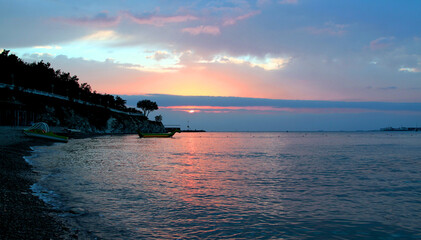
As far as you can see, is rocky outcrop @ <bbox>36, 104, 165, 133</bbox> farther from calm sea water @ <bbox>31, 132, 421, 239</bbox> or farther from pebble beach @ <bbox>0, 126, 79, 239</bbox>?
pebble beach @ <bbox>0, 126, 79, 239</bbox>

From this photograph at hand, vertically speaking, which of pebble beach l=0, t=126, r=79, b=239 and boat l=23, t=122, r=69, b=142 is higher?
boat l=23, t=122, r=69, b=142

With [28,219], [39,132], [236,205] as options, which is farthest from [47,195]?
[39,132]

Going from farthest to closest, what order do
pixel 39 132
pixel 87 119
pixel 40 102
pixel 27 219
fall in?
pixel 87 119 < pixel 40 102 < pixel 39 132 < pixel 27 219

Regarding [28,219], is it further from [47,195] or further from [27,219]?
[47,195]

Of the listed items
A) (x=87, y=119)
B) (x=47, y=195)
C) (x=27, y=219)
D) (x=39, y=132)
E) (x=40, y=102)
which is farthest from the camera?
(x=87, y=119)

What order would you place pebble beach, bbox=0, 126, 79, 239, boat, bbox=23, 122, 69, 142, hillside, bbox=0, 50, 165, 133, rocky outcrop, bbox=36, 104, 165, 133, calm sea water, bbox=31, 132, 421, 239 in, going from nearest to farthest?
pebble beach, bbox=0, 126, 79, 239
calm sea water, bbox=31, 132, 421, 239
boat, bbox=23, 122, 69, 142
hillside, bbox=0, 50, 165, 133
rocky outcrop, bbox=36, 104, 165, 133

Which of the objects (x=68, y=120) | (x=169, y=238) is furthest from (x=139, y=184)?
(x=68, y=120)

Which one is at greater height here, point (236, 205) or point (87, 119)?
point (87, 119)

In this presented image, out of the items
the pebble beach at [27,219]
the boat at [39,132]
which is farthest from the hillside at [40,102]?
the pebble beach at [27,219]

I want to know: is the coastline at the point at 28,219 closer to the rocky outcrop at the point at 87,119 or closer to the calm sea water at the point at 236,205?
the calm sea water at the point at 236,205

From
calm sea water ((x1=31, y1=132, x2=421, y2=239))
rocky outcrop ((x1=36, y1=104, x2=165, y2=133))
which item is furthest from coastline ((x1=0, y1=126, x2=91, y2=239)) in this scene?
rocky outcrop ((x1=36, y1=104, x2=165, y2=133))

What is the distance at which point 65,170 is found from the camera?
67.9 ft

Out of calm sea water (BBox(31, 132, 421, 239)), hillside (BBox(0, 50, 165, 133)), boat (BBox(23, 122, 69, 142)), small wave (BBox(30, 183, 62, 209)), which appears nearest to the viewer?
calm sea water (BBox(31, 132, 421, 239))

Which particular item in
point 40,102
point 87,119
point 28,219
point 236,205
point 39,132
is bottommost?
point 236,205
